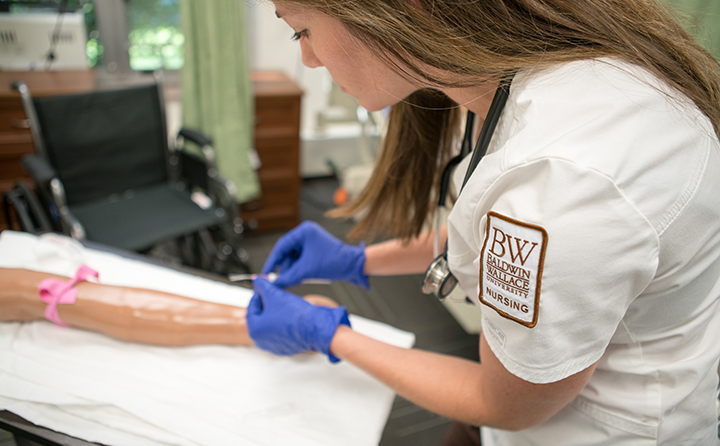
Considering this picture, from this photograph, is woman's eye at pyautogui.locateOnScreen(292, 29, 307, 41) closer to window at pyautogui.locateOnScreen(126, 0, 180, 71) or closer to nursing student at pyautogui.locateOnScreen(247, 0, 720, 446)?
nursing student at pyautogui.locateOnScreen(247, 0, 720, 446)

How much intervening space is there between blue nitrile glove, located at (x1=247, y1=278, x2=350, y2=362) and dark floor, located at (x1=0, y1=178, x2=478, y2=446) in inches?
→ 36.4

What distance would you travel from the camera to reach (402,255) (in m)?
1.13

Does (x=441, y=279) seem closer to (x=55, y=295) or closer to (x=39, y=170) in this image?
(x=55, y=295)

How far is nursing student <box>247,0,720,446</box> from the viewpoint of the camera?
1.72 ft

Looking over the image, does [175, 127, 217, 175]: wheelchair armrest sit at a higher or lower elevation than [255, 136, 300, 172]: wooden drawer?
higher

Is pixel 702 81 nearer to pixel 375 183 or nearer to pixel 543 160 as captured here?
pixel 543 160

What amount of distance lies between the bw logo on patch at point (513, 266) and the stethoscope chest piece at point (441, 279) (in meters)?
0.19

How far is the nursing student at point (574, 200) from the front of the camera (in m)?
0.52

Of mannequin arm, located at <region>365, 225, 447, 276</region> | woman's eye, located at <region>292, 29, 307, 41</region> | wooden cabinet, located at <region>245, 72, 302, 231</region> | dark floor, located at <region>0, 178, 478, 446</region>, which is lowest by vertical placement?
dark floor, located at <region>0, 178, 478, 446</region>

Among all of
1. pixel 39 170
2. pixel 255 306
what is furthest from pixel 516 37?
pixel 39 170

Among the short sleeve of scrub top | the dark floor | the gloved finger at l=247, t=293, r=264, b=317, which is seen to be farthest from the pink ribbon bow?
the dark floor

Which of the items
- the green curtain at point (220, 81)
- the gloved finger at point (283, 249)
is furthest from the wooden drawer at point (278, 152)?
the gloved finger at point (283, 249)

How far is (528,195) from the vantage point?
21.4 inches

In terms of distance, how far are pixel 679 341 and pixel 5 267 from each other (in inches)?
53.5
